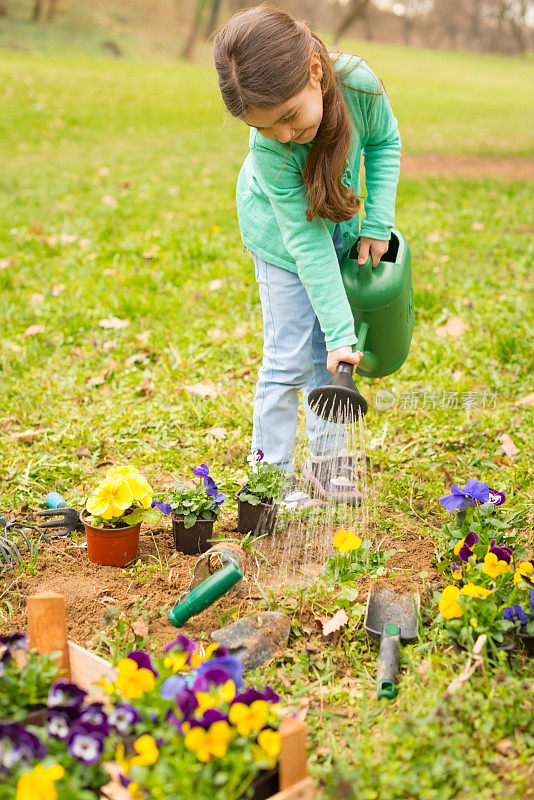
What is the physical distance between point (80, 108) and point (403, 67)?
2212 centimetres

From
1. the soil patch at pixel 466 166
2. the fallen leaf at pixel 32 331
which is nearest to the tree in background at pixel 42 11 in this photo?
the soil patch at pixel 466 166

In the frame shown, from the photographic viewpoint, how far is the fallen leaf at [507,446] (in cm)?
294

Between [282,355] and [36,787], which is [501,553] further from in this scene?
[36,787]

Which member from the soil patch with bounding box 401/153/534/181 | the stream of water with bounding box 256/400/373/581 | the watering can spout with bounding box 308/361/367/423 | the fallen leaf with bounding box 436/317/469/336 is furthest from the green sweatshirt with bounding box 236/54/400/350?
the soil patch with bounding box 401/153/534/181

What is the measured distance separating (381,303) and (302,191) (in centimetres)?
44

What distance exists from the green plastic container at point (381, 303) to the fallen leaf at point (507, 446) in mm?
608

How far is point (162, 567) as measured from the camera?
7.64ft

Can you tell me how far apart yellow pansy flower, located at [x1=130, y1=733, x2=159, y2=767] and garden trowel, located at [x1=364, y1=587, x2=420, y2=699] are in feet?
1.98

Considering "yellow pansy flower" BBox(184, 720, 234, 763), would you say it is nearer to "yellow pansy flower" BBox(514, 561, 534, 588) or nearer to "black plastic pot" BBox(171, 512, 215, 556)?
"yellow pansy flower" BBox(514, 561, 534, 588)

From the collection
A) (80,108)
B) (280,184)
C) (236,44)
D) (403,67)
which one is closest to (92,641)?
(280,184)

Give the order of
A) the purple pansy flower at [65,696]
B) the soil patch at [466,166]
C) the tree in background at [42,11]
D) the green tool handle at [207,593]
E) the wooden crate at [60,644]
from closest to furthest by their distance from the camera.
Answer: the purple pansy flower at [65,696] < the wooden crate at [60,644] < the green tool handle at [207,593] < the soil patch at [466,166] < the tree in background at [42,11]

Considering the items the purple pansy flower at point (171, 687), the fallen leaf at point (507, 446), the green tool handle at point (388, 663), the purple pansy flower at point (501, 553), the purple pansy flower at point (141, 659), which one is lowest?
the fallen leaf at point (507, 446)

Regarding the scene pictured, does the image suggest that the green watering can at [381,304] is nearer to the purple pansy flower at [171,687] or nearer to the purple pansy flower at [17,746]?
the purple pansy flower at [171,687]

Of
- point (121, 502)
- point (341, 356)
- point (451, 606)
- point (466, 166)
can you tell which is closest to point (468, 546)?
point (451, 606)
